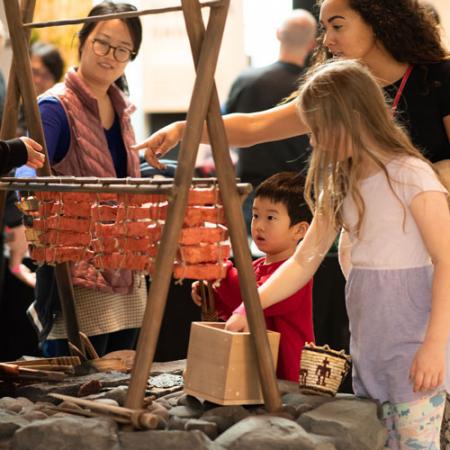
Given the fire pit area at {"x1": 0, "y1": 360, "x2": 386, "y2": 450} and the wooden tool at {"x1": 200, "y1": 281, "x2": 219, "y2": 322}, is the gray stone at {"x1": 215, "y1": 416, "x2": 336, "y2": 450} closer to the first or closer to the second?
the fire pit area at {"x1": 0, "y1": 360, "x2": 386, "y2": 450}

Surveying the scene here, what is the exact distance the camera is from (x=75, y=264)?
320cm

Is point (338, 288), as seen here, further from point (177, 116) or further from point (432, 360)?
point (177, 116)

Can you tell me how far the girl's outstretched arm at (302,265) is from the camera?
99.7 inches

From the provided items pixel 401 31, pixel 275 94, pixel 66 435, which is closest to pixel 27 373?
Answer: pixel 66 435

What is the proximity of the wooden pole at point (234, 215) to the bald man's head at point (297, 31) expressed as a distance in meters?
2.96

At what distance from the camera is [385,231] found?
2.40m

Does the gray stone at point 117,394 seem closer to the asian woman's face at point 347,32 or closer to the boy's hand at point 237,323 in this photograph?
the boy's hand at point 237,323

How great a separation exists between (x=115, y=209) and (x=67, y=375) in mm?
567

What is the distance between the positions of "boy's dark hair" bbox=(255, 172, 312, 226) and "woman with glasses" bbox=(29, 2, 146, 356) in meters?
0.55

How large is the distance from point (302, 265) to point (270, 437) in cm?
52

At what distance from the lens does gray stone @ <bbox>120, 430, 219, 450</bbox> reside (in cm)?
216

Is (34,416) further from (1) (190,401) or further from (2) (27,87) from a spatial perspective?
(2) (27,87)

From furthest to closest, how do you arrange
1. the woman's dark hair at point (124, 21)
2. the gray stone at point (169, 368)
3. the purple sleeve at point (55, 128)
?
the woman's dark hair at point (124, 21) < the purple sleeve at point (55, 128) < the gray stone at point (169, 368)

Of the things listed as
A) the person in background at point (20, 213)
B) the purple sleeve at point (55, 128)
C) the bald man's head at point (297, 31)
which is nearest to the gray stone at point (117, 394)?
the purple sleeve at point (55, 128)
